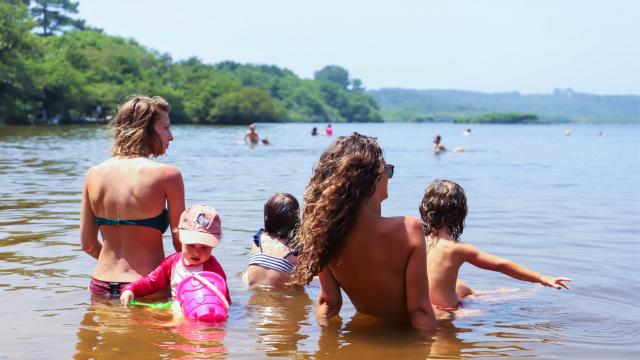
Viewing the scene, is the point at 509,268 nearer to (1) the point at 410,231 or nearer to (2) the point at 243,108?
(1) the point at 410,231

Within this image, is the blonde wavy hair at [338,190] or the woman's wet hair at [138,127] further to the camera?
the woman's wet hair at [138,127]

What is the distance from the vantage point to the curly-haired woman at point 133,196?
5.84m

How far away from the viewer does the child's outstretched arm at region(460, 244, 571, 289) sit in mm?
5766

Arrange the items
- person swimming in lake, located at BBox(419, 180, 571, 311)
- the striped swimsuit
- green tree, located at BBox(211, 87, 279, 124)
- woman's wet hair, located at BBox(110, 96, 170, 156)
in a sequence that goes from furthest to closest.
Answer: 1. green tree, located at BBox(211, 87, 279, 124)
2. the striped swimsuit
3. person swimming in lake, located at BBox(419, 180, 571, 311)
4. woman's wet hair, located at BBox(110, 96, 170, 156)

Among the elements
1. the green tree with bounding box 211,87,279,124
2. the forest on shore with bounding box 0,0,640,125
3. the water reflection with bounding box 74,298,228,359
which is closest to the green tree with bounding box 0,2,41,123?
the forest on shore with bounding box 0,0,640,125

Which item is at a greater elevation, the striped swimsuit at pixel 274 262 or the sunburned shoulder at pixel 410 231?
the sunburned shoulder at pixel 410 231

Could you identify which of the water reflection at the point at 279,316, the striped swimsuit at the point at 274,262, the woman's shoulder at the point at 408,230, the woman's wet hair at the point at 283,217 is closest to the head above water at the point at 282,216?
the woman's wet hair at the point at 283,217

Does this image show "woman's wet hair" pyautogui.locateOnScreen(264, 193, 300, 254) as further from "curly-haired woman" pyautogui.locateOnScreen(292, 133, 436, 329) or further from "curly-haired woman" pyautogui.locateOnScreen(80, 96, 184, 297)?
"curly-haired woman" pyautogui.locateOnScreen(292, 133, 436, 329)

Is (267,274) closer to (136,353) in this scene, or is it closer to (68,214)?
(136,353)

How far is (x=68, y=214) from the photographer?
12102 mm

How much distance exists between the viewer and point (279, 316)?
638 centimetres

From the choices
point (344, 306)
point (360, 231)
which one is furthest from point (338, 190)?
point (344, 306)

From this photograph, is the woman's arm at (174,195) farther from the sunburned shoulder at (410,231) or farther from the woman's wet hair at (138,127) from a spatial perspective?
the sunburned shoulder at (410,231)

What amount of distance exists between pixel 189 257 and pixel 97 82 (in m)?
84.4
